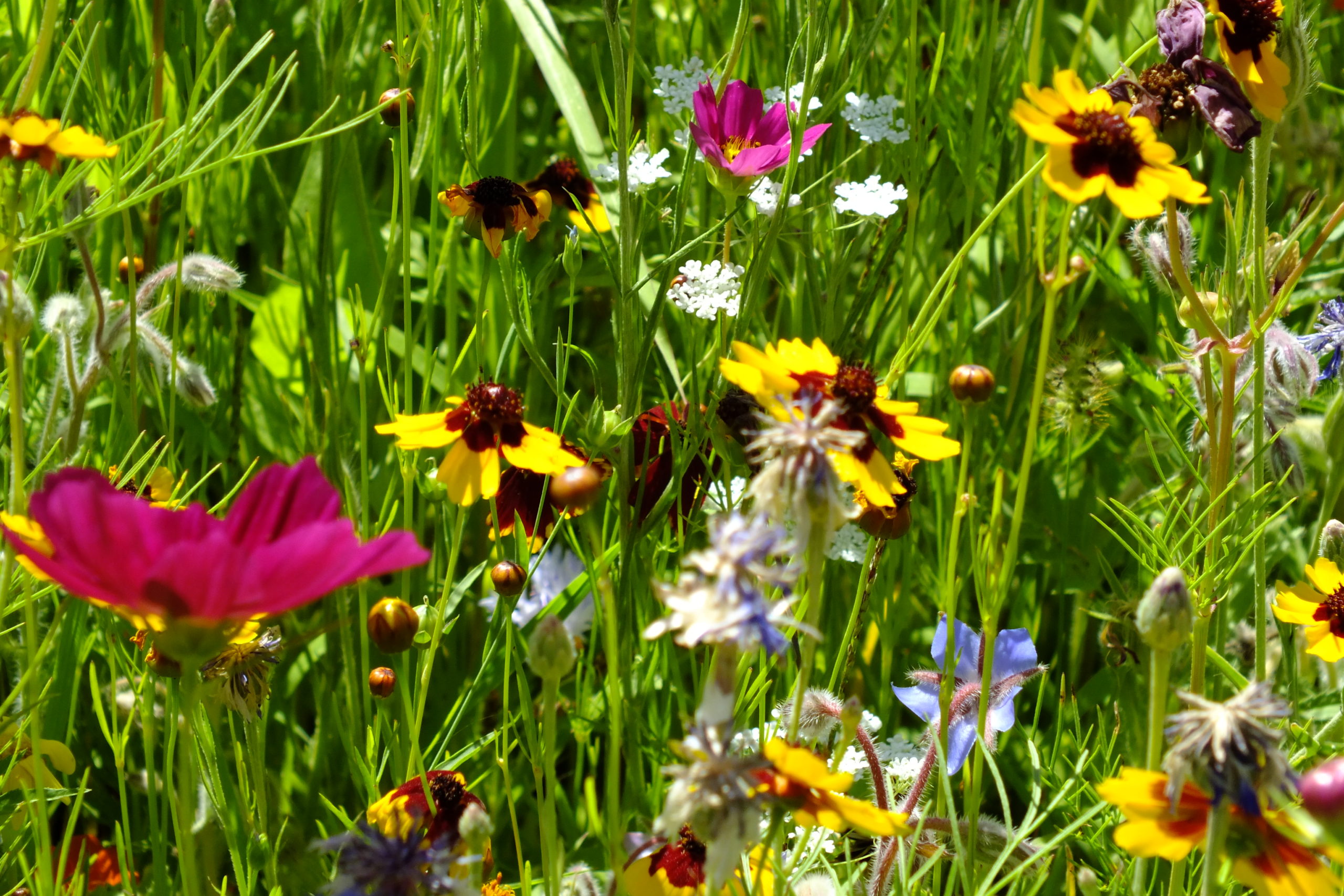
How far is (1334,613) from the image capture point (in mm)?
729

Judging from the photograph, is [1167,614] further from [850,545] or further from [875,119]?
[875,119]

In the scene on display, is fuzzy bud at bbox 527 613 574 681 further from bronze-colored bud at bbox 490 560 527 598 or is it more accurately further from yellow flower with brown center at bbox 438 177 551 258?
yellow flower with brown center at bbox 438 177 551 258

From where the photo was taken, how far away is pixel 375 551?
381 mm

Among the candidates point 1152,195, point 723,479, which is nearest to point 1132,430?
point 723,479

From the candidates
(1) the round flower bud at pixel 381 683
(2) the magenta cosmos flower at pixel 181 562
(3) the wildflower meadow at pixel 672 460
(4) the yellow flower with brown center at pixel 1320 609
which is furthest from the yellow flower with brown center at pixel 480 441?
(4) the yellow flower with brown center at pixel 1320 609

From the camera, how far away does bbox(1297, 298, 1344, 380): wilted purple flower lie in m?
0.91

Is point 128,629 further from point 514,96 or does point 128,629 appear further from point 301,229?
point 514,96

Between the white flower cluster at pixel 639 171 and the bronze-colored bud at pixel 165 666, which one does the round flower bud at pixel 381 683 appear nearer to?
the bronze-colored bud at pixel 165 666

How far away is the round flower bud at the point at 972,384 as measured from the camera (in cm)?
54

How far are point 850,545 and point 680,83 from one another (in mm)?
362

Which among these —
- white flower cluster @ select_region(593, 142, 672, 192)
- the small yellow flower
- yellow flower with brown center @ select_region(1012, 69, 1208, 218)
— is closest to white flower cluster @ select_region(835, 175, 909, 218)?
white flower cluster @ select_region(593, 142, 672, 192)

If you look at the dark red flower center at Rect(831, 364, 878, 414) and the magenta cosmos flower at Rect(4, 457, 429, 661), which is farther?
the dark red flower center at Rect(831, 364, 878, 414)

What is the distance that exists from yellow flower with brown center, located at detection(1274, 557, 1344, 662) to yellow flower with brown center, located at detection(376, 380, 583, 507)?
1.41 feet

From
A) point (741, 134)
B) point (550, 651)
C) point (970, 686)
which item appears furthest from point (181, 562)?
point (741, 134)
